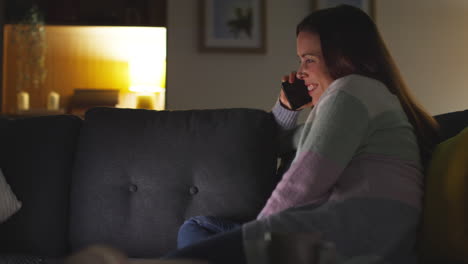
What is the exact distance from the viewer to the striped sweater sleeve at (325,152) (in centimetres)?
119

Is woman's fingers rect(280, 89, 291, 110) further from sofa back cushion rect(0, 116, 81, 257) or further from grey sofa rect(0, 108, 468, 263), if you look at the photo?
sofa back cushion rect(0, 116, 81, 257)

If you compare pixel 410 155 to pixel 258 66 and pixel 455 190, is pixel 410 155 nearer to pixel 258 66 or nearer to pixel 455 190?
pixel 455 190

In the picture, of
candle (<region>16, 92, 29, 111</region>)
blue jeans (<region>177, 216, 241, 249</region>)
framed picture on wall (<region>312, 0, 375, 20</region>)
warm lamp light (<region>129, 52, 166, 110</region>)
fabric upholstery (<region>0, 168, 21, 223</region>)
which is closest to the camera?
blue jeans (<region>177, 216, 241, 249</region>)

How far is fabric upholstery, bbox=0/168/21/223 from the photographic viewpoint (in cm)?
178

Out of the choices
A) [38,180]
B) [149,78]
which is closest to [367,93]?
[38,180]

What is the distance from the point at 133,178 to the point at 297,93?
2.23 feet

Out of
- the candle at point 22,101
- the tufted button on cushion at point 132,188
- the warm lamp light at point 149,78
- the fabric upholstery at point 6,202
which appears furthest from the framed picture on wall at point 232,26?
the fabric upholstery at point 6,202

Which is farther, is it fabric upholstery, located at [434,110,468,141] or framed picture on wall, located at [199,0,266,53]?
framed picture on wall, located at [199,0,266,53]

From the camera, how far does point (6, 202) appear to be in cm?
179

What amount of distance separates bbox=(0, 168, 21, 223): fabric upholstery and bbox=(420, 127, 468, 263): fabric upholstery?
128cm

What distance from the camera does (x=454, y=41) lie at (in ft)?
12.6

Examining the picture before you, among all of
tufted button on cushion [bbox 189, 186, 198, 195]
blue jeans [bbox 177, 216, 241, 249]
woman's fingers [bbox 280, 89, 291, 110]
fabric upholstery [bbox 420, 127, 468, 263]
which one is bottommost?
blue jeans [bbox 177, 216, 241, 249]

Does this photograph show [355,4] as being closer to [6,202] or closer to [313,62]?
[313,62]

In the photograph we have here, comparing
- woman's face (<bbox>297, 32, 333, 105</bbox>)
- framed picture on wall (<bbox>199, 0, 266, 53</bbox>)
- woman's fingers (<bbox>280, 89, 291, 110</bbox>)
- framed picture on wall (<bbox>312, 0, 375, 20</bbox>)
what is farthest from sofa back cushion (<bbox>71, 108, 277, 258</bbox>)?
framed picture on wall (<bbox>312, 0, 375, 20</bbox>)
